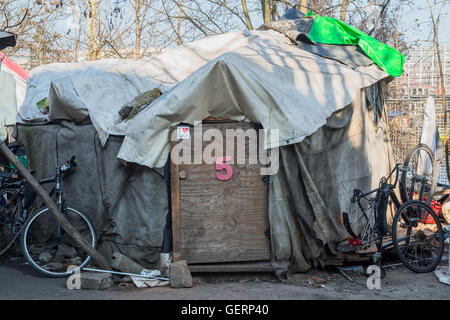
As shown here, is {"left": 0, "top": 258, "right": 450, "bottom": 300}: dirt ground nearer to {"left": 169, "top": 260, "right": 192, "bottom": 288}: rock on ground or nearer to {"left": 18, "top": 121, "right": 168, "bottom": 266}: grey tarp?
{"left": 169, "top": 260, "right": 192, "bottom": 288}: rock on ground

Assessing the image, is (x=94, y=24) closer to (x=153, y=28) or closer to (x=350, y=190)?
(x=153, y=28)

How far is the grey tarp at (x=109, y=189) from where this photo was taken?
20.9 ft

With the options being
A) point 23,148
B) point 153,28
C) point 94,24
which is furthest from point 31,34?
point 23,148

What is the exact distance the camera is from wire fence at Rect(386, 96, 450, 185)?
33.1 feet

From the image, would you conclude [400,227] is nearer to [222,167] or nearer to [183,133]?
[222,167]

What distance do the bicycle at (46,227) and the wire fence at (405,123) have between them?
6.43 meters

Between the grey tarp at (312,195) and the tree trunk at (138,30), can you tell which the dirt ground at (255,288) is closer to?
the grey tarp at (312,195)

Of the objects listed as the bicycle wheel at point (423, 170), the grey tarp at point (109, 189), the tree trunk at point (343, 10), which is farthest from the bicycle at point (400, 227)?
the tree trunk at point (343, 10)

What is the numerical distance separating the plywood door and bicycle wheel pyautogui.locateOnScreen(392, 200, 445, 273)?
1.77m

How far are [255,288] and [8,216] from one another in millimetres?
3889

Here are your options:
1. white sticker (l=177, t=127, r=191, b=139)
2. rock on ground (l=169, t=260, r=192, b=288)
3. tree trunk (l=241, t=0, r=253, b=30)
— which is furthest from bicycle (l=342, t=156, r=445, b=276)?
tree trunk (l=241, t=0, r=253, b=30)

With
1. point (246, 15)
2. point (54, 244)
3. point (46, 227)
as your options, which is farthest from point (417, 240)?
point (246, 15)

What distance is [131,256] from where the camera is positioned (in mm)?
6449

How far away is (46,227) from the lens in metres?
7.41
